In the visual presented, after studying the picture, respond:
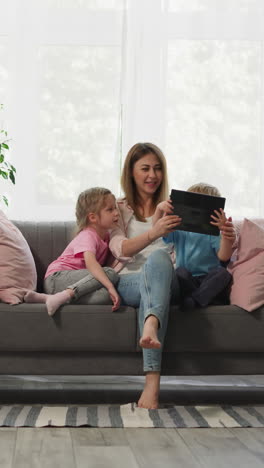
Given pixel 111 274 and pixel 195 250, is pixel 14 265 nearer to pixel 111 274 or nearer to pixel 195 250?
pixel 111 274

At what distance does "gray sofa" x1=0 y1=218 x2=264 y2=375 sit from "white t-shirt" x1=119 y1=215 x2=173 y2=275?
30 centimetres

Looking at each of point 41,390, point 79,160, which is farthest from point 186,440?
point 79,160

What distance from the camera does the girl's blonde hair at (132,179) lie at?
3328 millimetres

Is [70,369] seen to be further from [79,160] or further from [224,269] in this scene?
[79,160]

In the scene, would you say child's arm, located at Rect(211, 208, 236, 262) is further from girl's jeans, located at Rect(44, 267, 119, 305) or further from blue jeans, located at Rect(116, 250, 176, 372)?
girl's jeans, located at Rect(44, 267, 119, 305)

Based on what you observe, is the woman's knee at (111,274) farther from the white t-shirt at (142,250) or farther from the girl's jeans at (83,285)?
the white t-shirt at (142,250)

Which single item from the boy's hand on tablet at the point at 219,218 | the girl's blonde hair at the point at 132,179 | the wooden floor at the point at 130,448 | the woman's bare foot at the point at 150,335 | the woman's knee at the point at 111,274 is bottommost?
the wooden floor at the point at 130,448

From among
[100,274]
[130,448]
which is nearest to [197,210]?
[100,274]

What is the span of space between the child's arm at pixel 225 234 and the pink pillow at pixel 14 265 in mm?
799

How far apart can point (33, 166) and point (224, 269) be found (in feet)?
6.65

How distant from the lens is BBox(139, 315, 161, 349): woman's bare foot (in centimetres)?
265

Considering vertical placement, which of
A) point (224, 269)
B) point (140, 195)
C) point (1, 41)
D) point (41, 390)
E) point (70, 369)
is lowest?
point (41, 390)

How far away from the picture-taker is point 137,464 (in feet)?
6.61

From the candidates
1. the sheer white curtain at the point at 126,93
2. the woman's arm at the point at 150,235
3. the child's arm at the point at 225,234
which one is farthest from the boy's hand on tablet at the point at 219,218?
the sheer white curtain at the point at 126,93
